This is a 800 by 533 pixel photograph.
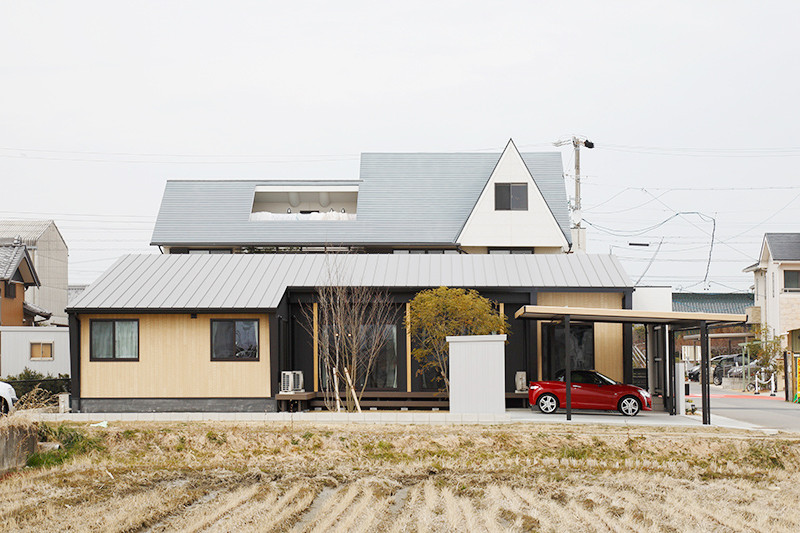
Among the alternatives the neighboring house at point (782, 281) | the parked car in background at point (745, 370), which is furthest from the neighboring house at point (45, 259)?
the neighboring house at point (782, 281)

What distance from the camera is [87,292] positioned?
76.8 ft

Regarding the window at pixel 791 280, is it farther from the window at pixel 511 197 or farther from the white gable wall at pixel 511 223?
the window at pixel 511 197

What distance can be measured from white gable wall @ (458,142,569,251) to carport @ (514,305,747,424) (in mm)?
7336

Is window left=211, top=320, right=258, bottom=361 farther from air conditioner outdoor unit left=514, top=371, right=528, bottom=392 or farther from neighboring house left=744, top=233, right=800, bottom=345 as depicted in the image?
neighboring house left=744, top=233, right=800, bottom=345

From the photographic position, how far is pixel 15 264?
4006cm

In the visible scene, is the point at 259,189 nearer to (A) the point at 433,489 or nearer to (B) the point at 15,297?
(B) the point at 15,297

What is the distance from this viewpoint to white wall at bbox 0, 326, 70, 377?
106ft

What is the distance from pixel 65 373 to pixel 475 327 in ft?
61.0

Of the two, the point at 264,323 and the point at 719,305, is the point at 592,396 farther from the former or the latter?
the point at 719,305

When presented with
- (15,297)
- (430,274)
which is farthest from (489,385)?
(15,297)

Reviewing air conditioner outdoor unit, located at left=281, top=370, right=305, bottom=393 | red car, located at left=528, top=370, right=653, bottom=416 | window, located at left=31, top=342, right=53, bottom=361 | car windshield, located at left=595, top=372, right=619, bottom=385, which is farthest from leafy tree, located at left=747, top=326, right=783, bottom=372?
window, located at left=31, top=342, right=53, bottom=361

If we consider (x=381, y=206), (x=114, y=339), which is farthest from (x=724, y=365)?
(x=114, y=339)

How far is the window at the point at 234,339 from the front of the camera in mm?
22766

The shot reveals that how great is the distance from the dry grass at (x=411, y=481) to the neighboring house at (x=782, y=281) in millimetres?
29422
